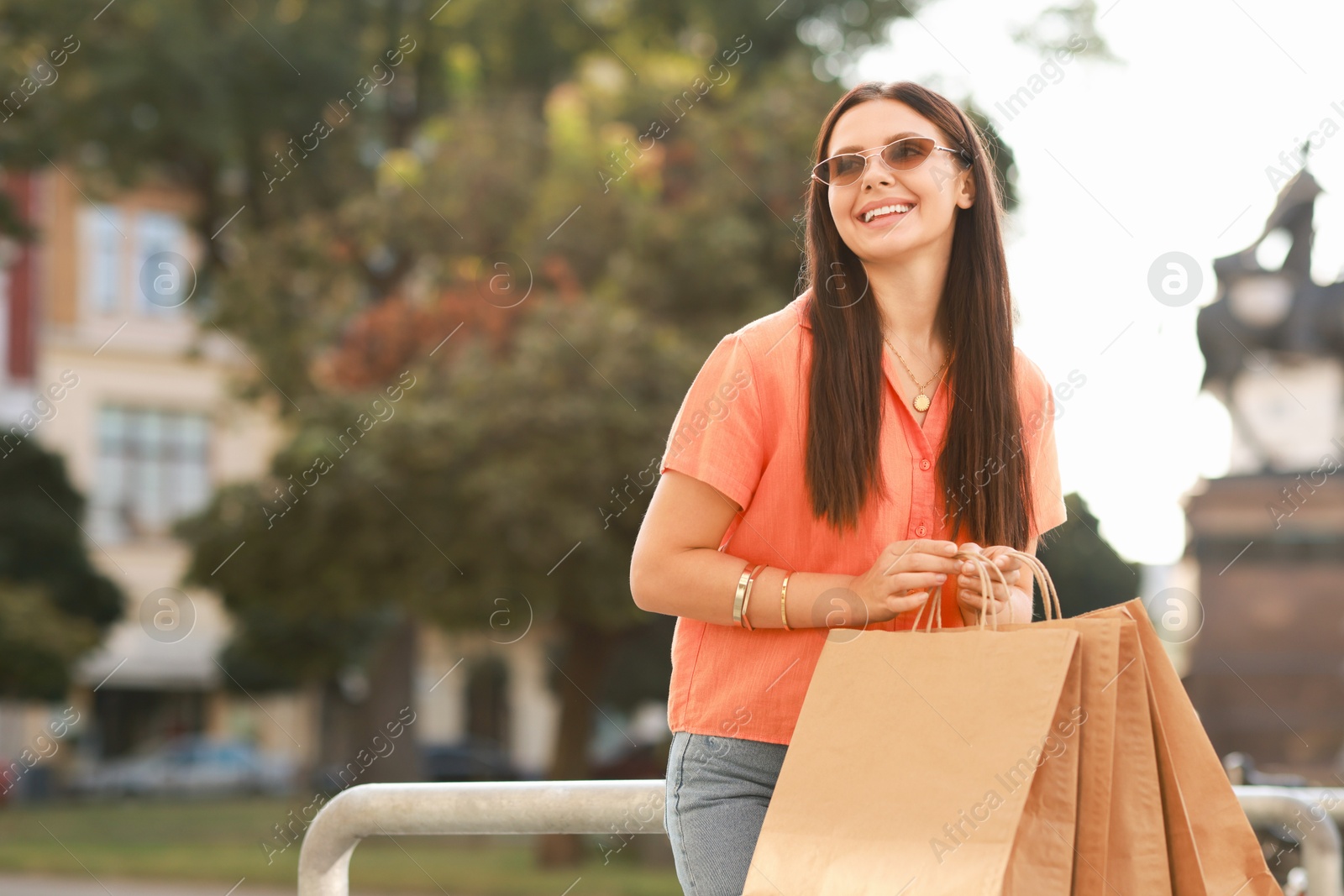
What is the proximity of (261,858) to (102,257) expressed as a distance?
18.6 meters

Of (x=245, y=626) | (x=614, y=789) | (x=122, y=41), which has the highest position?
(x=122, y=41)

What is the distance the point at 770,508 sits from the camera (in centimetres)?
200

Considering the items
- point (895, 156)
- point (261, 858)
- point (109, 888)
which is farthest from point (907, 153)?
point (261, 858)

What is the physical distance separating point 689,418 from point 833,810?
527 millimetres

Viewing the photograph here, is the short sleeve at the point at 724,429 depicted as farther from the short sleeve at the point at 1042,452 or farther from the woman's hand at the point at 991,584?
the short sleeve at the point at 1042,452

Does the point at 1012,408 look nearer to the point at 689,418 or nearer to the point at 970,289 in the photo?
the point at 970,289

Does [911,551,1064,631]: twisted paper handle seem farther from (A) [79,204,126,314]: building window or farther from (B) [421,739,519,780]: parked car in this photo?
(A) [79,204,126,314]: building window

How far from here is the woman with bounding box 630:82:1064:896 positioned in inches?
75.5

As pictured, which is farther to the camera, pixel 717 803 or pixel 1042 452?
pixel 1042 452

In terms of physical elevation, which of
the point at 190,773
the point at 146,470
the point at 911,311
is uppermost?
the point at 911,311

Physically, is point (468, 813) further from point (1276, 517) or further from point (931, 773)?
point (1276, 517)

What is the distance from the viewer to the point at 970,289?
215 centimetres

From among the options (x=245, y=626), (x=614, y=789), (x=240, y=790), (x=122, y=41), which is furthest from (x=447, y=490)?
(x=240, y=790)

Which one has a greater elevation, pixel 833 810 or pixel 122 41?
pixel 122 41
